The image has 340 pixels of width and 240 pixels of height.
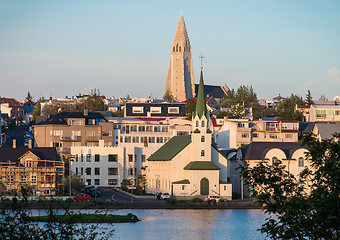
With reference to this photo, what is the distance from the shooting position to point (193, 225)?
3386 inches

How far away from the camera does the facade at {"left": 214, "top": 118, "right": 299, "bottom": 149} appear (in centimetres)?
14450

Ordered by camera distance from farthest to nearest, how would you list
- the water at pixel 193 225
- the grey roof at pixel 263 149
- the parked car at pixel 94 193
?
1. the grey roof at pixel 263 149
2. the parked car at pixel 94 193
3. the water at pixel 193 225

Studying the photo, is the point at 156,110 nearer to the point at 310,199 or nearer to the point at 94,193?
the point at 94,193

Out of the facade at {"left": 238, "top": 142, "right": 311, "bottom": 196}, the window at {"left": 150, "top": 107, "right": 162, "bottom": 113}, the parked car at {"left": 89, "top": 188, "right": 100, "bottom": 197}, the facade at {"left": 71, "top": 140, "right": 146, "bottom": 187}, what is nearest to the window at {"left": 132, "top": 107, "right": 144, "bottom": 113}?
the window at {"left": 150, "top": 107, "right": 162, "bottom": 113}

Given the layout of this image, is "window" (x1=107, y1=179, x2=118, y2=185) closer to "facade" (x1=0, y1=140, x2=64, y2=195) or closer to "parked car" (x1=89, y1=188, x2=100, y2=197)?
"facade" (x1=0, y1=140, x2=64, y2=195)

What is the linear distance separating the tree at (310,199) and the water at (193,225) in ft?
110

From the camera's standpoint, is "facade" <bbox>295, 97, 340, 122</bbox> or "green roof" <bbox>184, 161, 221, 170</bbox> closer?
"green roof" <bbox>184, 161, 221, 170</bbox>

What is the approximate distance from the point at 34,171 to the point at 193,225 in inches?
1126

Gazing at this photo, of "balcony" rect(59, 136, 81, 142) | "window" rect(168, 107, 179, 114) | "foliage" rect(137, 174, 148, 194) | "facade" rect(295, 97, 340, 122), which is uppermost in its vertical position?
"window" rect(168, 107, 179, 114)

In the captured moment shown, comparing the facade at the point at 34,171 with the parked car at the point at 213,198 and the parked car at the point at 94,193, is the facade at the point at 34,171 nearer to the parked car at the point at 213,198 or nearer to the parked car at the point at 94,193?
the parked car at the point at 94,193

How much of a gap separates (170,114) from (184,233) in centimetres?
10630

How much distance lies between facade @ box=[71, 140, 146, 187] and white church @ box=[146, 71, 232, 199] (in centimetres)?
589

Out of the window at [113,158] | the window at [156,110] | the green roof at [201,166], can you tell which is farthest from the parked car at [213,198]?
the window at [156,110]

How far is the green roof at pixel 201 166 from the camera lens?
356 feet
